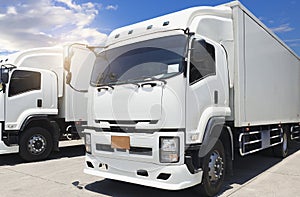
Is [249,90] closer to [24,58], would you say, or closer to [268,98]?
[268,98]

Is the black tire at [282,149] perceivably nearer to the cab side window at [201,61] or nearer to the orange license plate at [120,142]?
the cab side window at [201,61]

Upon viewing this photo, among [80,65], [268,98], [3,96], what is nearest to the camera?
[268,98]

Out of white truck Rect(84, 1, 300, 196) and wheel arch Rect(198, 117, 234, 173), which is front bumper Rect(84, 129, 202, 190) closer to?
white truck Rect(84, 1, 300, 196)

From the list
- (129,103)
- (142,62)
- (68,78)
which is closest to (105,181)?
(129,103)

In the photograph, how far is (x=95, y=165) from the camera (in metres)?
4.82

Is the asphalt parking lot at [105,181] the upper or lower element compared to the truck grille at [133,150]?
lower

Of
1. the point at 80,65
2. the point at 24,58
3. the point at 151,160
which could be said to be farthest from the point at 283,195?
the point at 24,58

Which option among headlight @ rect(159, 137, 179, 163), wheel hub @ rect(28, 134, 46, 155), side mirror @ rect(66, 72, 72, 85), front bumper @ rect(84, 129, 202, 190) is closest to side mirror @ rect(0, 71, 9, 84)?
side mirror @ rect(66, 72, 72, 85)

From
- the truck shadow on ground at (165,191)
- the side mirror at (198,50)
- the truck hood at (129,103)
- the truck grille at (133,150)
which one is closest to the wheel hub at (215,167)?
the truck shadow on ground at (165,191)

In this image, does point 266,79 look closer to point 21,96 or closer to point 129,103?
point 129,103

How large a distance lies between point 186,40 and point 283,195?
2.96 metres

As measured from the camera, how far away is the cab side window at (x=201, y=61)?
4.28m

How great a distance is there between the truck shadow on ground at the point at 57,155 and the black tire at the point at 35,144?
357mm

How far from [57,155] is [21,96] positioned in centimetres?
231
